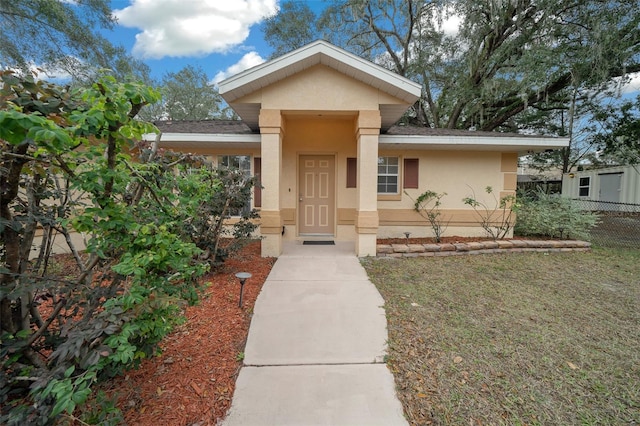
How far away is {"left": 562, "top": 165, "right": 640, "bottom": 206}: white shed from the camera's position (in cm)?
1296

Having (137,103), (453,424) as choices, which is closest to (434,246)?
(453,424)

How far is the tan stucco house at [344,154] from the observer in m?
5.79

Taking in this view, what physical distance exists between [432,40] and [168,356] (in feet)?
49.0

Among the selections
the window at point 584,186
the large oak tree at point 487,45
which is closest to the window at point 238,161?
the large oak tree at point 487,45

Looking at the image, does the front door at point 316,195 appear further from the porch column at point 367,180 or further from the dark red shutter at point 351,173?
the porch column at point 367,180

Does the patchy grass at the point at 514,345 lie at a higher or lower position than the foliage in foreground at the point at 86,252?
lower

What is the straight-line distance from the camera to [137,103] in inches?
62.3

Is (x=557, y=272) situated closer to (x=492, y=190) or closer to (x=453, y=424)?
(x=492, y=190)

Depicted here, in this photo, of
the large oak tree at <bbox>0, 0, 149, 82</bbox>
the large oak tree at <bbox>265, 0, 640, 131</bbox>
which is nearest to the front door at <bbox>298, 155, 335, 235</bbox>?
the large oak tree at <bbox>0, 0, 149, 82</bbox>

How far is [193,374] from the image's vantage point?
7.56 ft

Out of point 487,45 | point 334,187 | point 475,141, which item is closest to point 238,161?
point 334,187

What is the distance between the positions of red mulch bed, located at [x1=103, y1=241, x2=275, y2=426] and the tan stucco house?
2810 mm

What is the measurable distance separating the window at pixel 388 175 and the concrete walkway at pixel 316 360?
4064 mm

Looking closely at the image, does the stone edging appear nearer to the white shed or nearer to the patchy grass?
the patchy grass
